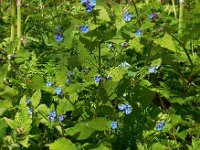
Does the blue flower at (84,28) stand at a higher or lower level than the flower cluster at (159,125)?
higher

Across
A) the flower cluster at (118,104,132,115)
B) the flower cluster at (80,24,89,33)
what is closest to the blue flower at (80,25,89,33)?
the flower cluster at (80,24,89,33)

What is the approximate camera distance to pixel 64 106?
6.88 ft

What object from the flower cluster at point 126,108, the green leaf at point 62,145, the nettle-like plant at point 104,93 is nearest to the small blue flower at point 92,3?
the nettle-like plant at point 104,93

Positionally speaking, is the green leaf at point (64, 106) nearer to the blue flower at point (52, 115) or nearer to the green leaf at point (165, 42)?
the blue flower at point (52, 115)

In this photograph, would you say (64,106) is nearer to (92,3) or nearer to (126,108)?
(126,108)

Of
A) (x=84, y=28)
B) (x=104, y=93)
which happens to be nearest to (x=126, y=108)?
(x=104, y=93)

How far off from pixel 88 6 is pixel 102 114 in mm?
524

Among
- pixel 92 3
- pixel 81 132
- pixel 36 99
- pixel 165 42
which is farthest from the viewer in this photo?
pixel 165 42

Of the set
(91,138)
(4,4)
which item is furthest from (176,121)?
(4,4)

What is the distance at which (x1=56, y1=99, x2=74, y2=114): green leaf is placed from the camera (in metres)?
2.08

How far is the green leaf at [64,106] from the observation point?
208 cm

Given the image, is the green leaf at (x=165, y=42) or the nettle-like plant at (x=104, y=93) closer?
the nettle-like plant at (x=104, y=93)

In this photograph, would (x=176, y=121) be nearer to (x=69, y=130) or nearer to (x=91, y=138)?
(x=91, y=138)

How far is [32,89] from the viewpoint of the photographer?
2.34 metres
